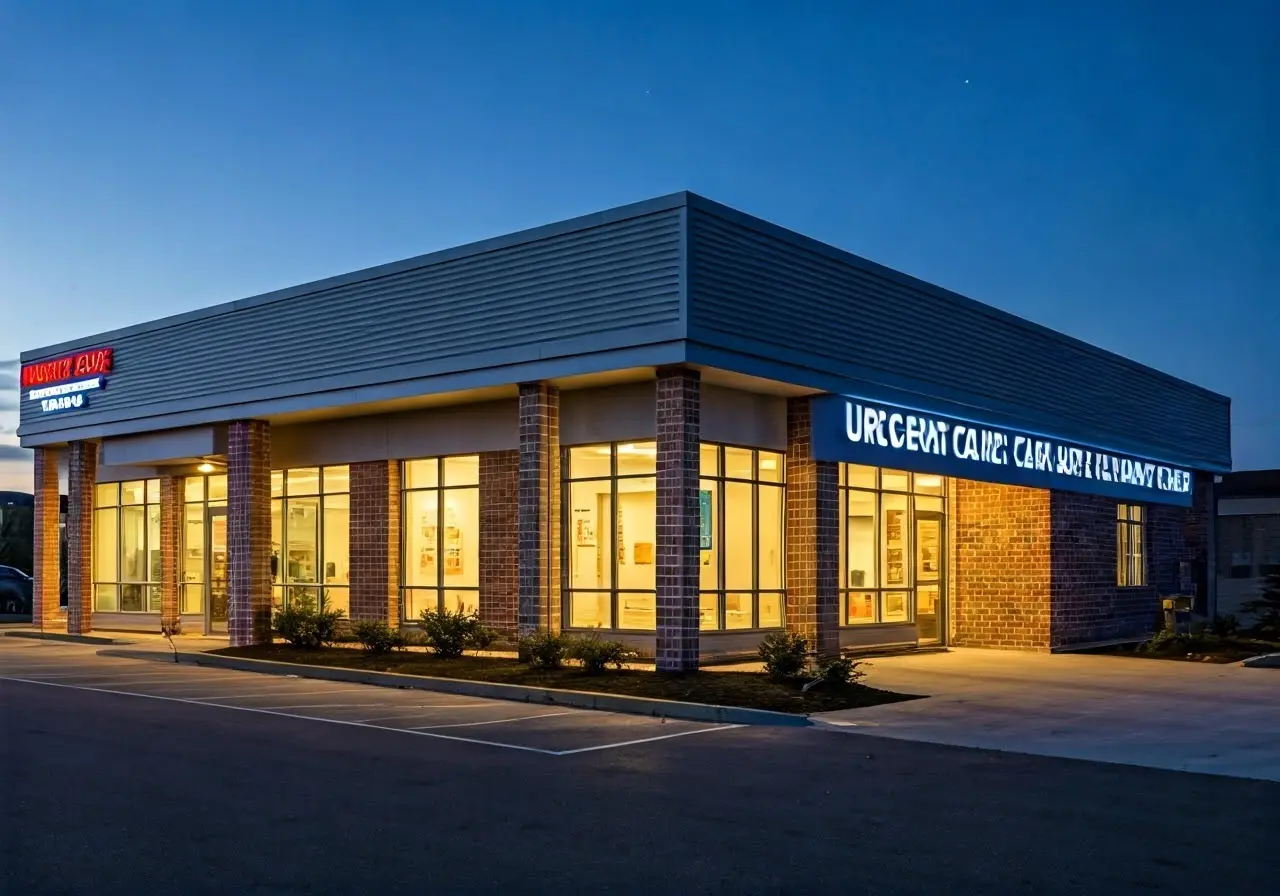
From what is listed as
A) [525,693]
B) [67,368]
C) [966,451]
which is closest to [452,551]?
[525,693]

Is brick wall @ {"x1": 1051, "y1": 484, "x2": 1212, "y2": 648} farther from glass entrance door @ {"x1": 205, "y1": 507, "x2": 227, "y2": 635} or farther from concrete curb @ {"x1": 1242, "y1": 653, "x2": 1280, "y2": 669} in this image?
glass entrance door @ {"x1": 205, "y1": 507, "x2": 227, "y2": 635}

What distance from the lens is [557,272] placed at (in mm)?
20422

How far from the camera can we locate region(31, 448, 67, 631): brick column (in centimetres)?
3303

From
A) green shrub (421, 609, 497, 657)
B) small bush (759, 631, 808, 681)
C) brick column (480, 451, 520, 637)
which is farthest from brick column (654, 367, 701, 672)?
brick column (480, 451, 520, 637)

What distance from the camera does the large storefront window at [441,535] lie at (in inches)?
971

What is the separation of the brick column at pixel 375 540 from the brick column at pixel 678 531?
8.54 meters

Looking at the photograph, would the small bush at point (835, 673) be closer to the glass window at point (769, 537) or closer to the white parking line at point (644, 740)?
the white parking line at point (644, 740)

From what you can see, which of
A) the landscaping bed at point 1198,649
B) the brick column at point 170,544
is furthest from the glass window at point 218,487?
the landscaping bed at point 1198,649

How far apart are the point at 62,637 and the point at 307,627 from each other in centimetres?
1022

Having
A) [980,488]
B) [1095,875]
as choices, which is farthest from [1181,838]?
[980,488]

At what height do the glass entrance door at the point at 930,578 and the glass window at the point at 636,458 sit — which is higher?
the glass window at the point at 636,458

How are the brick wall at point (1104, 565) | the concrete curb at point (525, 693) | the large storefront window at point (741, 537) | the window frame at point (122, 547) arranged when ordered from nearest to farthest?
the concrete curb at point (525, 693) < the large storefront window at point (741, 537) < the brick wall at point (1104, 565) < the window frame at point (122, 547)

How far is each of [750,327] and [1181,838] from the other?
1173cm

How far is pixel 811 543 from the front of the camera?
21.6 m
